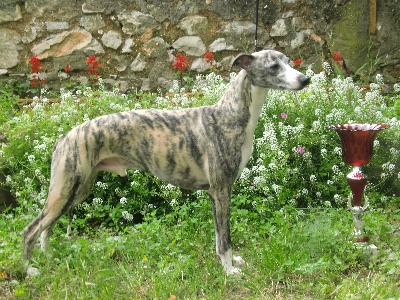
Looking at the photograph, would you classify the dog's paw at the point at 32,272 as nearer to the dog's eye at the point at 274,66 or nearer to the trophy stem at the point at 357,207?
the dog's eye at the point at 274,66

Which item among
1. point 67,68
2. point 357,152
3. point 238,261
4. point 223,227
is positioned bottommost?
point 238,261

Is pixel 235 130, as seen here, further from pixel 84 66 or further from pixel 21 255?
pixel 84 66

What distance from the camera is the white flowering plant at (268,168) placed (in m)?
5.24

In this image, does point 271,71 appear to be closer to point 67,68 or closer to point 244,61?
point 244,61

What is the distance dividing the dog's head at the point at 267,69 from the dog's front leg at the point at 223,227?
30.0 inches

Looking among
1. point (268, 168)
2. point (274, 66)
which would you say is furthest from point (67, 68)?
point (274, 66)

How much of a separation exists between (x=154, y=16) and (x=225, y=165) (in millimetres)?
4464

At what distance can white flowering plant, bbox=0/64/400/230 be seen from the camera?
5238 mm

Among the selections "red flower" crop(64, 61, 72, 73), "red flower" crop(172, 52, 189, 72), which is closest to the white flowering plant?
"red flower" crop(172, 52, 189, 72)

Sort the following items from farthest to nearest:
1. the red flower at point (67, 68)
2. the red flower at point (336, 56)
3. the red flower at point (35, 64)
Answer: the red flower at point (67, 68)
the red flower at point (35, 64)
the red flower at point (336, 56)

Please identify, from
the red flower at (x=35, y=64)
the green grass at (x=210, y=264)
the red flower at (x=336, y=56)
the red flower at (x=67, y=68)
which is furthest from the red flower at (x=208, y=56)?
the green grass at (x=210, y=264)

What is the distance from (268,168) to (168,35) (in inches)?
135

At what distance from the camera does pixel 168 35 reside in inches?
319

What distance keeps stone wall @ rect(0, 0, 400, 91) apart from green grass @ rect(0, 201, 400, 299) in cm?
369
